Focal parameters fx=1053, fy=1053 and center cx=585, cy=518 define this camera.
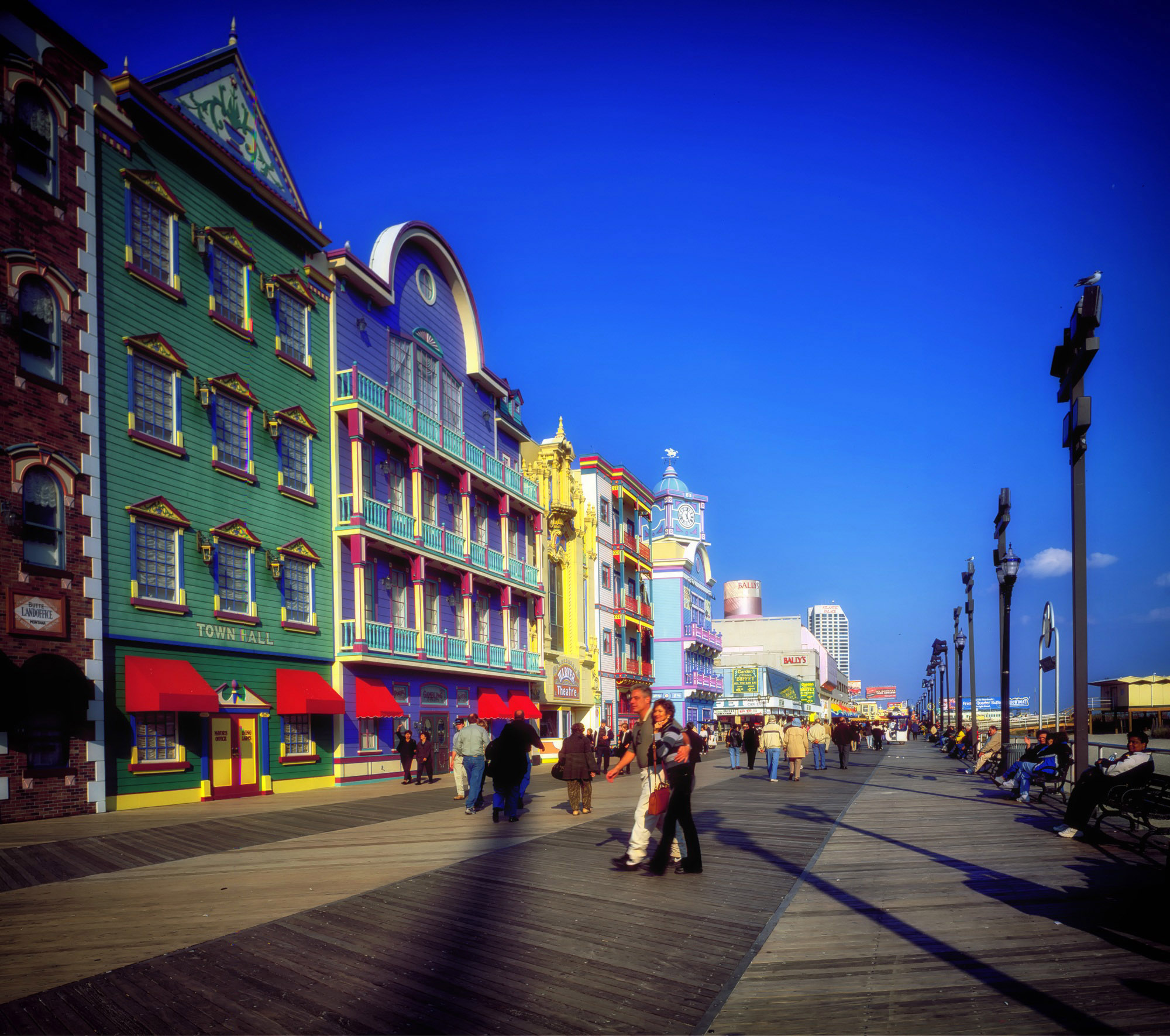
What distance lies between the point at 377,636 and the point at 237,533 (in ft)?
19.9

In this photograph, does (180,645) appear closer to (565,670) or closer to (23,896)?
(23,896)

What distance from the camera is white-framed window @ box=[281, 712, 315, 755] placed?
2523cm

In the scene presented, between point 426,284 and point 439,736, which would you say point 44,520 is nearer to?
point 439,736

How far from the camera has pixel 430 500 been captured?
33.9m

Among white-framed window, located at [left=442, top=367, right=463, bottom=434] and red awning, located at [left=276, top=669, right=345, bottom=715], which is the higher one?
white-framed window, located at [left=442, top=367, right=463, bottom=434]

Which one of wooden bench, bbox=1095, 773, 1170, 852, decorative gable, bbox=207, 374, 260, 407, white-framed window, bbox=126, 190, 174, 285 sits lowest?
wooden bench, bbox=1095, 773, 1170, 852

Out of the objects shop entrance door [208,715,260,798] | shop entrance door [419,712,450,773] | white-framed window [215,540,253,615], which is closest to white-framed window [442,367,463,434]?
shop entrance door [419,712,450,773]

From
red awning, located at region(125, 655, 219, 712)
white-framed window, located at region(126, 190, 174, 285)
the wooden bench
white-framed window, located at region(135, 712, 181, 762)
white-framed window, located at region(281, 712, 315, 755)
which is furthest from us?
white-framed window, located at region(281, 712, 315, 755)

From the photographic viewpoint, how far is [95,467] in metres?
19.6

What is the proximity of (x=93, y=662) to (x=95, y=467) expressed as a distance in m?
3.60

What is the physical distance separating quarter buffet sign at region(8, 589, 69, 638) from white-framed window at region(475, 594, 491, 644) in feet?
64.5

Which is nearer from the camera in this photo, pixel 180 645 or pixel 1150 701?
pixel 180 645

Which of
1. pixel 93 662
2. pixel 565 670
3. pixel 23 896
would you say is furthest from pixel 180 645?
pixel 565 670

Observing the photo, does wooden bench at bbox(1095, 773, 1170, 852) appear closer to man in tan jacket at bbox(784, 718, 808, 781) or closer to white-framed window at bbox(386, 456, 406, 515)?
man in tan jacket at bbox(784, 718, 808, 781)
